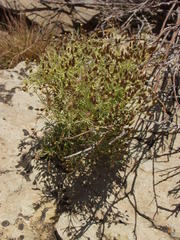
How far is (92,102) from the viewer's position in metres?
2.54

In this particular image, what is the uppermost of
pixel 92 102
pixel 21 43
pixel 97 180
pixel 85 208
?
pixel 21 43

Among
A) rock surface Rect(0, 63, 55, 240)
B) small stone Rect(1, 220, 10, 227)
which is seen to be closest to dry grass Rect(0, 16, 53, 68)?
rock surface Rect(0, 63, 55, 240)

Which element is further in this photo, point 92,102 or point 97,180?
point 97,180

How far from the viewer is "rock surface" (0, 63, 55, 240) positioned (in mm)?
2627

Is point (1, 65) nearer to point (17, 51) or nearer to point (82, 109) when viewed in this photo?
point (17, 51)

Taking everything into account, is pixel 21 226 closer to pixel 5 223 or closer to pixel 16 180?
pixel 5 223

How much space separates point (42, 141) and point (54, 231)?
72cm

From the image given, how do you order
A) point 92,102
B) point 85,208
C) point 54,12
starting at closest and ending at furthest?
point 92,102 < point 85,208 < point 54,12

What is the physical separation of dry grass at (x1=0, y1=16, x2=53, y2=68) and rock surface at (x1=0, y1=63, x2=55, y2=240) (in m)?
0.80

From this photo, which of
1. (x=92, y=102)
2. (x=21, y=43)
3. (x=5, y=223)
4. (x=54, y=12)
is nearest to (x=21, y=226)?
(x=5, y=223)

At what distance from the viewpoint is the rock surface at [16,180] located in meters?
2.63

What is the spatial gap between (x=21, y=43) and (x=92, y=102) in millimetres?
2082

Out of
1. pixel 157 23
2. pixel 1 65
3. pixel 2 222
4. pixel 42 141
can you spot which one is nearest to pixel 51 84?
pixel 42 141

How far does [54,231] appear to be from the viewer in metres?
2.65
